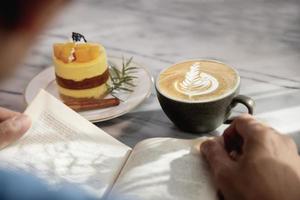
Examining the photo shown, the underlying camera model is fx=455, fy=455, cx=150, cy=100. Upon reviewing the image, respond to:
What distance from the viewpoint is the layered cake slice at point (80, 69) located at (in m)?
0.86

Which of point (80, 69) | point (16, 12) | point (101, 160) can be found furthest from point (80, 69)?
point (16, 12)

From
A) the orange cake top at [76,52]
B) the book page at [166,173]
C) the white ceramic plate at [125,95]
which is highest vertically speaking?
the orange cake top at [76,52]

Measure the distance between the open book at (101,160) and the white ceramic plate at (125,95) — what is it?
6 centimetres

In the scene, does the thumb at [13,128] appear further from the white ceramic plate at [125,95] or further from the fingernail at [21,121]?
the white ceramic plate at [125,95]

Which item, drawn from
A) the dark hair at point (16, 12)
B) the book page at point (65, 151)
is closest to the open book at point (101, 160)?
the book page at point (65, 151)

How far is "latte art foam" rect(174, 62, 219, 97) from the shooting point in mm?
759

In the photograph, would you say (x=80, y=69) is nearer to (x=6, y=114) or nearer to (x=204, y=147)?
(x=6, y=114)

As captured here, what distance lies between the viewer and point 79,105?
0.85 metres

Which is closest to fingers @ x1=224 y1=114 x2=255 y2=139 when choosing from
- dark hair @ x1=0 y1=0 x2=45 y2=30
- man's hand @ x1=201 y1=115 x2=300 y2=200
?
man's hand @ x1=201 y1=115 x2=300 y2=200

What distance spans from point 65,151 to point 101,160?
0.06m

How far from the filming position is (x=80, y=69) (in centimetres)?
85

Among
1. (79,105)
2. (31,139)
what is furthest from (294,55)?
(31,139)

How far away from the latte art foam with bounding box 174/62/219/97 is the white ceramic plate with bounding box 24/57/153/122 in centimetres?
12

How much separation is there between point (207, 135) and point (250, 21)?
47 centimetres
